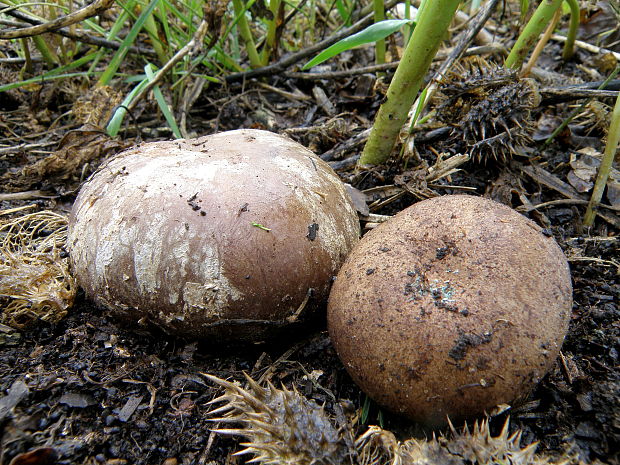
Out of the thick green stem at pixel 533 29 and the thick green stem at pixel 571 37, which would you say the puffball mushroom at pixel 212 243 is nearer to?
the thick green stem at pixel 533 29

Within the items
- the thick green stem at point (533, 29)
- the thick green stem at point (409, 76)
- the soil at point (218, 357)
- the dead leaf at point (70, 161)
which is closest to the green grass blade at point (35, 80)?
the soil at point (218, 357)

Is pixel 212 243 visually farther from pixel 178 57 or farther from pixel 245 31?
pixel 245 31

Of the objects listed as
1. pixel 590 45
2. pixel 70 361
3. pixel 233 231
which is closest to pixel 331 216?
pixel 233 231

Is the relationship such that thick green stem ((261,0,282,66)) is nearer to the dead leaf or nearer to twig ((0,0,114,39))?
twig ((0,0,114,39))

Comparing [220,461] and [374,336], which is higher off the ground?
[374,336]

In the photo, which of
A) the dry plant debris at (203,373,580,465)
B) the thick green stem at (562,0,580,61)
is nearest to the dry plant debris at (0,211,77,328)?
the dry plant debris at (203,373,580,465)

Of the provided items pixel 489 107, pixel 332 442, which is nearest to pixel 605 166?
pixel 489 107

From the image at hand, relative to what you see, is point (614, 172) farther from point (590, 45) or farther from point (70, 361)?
point (70, 361)
